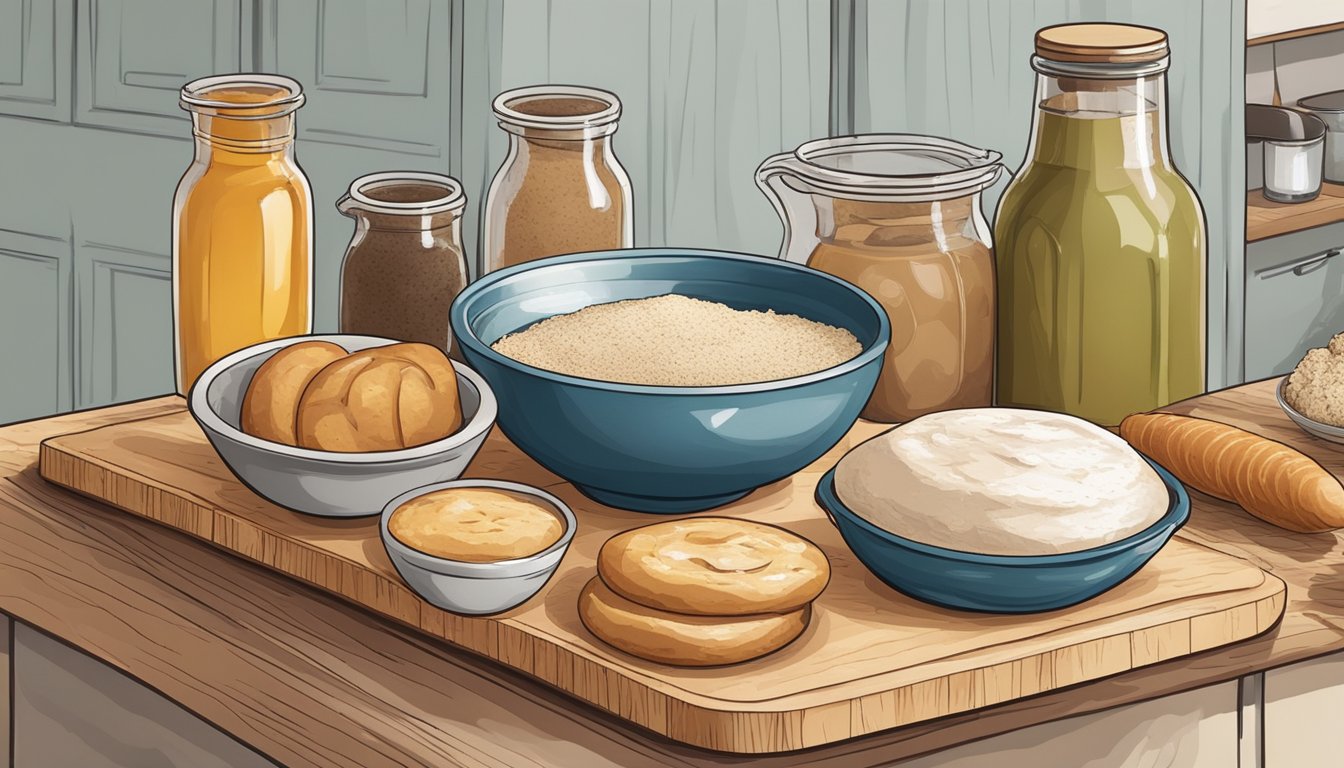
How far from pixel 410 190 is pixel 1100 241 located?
1.74 feet

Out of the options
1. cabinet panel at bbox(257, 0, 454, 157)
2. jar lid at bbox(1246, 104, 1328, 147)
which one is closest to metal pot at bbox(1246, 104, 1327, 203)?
jar lid at bbox(1246, 104, 1328, 147)

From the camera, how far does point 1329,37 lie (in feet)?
11.3

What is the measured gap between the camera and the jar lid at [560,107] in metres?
1.18

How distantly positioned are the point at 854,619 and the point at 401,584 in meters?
0.27

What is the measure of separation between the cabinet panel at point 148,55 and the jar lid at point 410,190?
122 cm

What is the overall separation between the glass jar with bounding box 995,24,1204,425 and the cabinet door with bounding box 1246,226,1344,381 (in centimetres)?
190

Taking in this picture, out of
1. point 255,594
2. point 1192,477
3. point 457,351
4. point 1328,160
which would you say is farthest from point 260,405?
point 1328,160

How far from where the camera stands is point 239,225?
1204 millimetres

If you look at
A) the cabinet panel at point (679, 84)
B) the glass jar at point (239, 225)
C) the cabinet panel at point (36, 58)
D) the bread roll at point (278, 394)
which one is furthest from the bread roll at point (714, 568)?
the cabinet panel at point (36, 58)

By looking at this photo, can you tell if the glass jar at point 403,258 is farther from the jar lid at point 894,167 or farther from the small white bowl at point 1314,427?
the small white bowl at point 1314,427

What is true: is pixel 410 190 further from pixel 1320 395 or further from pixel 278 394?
pixel 1320 395

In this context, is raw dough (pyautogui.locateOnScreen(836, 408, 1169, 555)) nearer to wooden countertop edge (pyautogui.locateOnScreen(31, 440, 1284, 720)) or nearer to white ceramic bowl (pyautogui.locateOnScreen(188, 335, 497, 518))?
wooden countertop edge (pyautogui.locateOnScreen(31, 440, 1284, 720))

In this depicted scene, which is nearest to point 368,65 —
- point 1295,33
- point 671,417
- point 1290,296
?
point 671,417

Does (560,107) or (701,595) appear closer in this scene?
(701,595)
